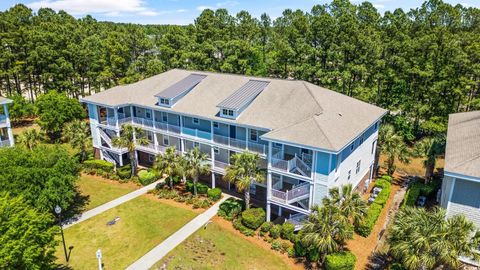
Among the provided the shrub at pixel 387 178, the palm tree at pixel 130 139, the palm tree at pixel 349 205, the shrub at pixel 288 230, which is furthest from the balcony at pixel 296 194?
the palm tree at pixel 130 139

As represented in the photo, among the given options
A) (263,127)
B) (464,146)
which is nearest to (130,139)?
(263,127)

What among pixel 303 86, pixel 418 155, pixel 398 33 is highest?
pixel 398 33

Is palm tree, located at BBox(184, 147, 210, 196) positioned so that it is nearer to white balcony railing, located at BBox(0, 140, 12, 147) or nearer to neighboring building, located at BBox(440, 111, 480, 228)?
neighboring building, located at BBox(440, 111, 480, 228)

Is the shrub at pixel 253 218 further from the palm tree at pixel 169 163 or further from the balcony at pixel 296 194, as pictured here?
the palm tree at pixel 169 163

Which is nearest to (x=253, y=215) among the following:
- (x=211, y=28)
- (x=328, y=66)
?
(x=328, y=66)

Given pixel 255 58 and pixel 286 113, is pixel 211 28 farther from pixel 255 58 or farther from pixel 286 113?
pixel 286 113
